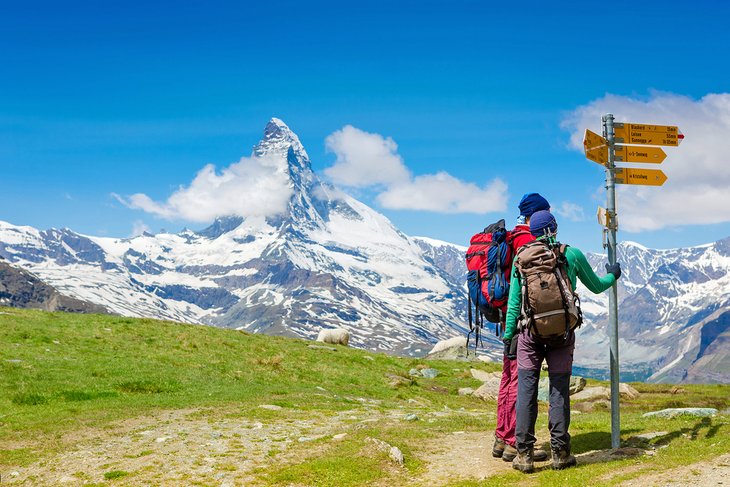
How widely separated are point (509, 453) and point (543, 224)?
195 inches

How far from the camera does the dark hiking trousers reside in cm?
1279

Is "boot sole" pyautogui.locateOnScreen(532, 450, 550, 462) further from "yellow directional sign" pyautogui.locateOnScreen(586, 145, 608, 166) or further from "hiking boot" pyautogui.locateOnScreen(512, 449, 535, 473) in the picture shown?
"yellow directional sign" pyautogui.locateOnScreen(586, 145, 608, 166)

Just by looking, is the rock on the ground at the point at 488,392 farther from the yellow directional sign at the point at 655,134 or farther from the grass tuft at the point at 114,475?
the grass tuft at the point at 114,475

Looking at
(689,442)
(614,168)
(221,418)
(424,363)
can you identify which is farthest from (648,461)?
(424,363)

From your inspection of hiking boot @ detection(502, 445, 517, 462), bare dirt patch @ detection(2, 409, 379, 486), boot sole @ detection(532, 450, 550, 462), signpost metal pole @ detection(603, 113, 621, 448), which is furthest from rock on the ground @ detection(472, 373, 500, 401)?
hiking boot @ detection(502, 445, 517, 462)

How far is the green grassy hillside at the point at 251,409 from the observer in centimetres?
1352

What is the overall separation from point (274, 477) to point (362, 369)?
24.3 meters

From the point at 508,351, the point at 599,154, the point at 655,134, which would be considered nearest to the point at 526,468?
the point at 508,351

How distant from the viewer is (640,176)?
1485cm

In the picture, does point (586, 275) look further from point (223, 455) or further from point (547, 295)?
point (223, 455)

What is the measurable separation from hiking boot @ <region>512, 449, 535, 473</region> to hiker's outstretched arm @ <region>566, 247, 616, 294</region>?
11.8ft

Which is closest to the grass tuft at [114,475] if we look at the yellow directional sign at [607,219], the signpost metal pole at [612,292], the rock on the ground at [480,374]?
the signpost metal pole at [612,292]

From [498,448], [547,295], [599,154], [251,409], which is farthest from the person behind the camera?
[251,409]

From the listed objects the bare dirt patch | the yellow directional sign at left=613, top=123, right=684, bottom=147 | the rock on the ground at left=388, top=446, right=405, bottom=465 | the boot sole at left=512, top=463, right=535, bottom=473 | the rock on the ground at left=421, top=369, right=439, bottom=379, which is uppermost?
the yellow directional sign at left=613, top=123, right=684, bottom=147
